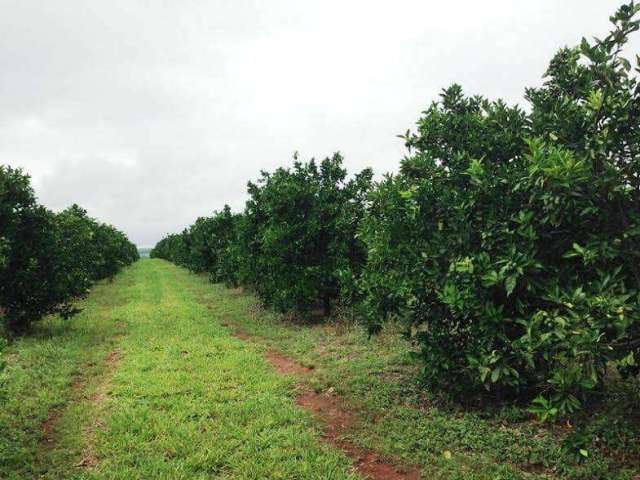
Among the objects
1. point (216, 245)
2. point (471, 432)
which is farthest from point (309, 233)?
point (216, 245)

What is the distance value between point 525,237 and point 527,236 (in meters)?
0.17

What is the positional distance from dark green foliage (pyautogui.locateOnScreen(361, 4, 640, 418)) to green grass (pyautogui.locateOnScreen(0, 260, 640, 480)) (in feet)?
2.38

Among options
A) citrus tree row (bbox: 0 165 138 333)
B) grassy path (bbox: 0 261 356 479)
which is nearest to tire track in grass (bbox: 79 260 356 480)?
grassy path (bbox: 0 261 356 479)

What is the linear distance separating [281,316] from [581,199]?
1285 centimetres

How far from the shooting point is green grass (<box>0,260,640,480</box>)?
18.7ft

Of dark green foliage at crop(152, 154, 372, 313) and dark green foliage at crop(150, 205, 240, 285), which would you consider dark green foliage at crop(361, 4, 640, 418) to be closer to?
dark green foliage at crop(152, 154, 372, 313)

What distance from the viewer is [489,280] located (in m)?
5.25

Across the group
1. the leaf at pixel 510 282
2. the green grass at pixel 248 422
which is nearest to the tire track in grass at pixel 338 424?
the green grass at pixel 248 422

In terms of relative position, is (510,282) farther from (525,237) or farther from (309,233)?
(309,233)

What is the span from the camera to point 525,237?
539 centimetres

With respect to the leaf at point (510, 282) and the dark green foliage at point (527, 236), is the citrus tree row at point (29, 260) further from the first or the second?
the leaf at point (510, 282)

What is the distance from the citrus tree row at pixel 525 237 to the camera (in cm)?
456

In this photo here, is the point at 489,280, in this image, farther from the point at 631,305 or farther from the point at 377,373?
the point at 377,373

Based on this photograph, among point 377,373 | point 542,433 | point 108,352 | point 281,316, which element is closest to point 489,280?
point 542,433
